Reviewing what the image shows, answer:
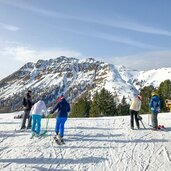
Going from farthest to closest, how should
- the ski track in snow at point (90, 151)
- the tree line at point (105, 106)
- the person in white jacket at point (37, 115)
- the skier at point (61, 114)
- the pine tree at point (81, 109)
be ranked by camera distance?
the pine tree at point (81, 109) → the tree line at point (105, 106) → the person in white jacket at point (37, 115) → the skier at point (61, 114) → the ski track in snow at point (90, 151)

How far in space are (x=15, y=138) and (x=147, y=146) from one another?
287 inches

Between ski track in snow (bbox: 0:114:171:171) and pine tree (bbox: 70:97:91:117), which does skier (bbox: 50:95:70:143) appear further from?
pine tree (bbox: 70:97:91:117)


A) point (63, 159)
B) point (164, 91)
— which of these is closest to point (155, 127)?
point (63, 159)

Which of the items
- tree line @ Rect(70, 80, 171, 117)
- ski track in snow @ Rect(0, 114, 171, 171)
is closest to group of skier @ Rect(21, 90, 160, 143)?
ski track in snow @ Rect(0, 114, 171, 171)

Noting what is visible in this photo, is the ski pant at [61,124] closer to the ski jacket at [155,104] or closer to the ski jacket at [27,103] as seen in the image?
the ski jacket at [27,103]

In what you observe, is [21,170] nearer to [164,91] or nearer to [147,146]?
[147,146]

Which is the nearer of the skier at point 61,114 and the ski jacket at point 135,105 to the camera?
the skier at point 61,114

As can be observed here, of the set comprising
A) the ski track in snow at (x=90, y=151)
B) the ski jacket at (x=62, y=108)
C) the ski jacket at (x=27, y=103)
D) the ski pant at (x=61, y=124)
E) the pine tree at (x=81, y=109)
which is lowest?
the ski track in snow at (x=90, y=151)

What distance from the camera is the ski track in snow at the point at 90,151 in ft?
42.2

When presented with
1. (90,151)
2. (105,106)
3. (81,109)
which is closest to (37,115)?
(90,151)

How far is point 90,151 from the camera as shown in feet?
50.0

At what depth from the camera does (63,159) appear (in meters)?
13.7

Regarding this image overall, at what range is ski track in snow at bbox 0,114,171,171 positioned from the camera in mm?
12859

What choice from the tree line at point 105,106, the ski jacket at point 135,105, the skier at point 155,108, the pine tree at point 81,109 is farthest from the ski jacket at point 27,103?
the pine tree at point 81,109
